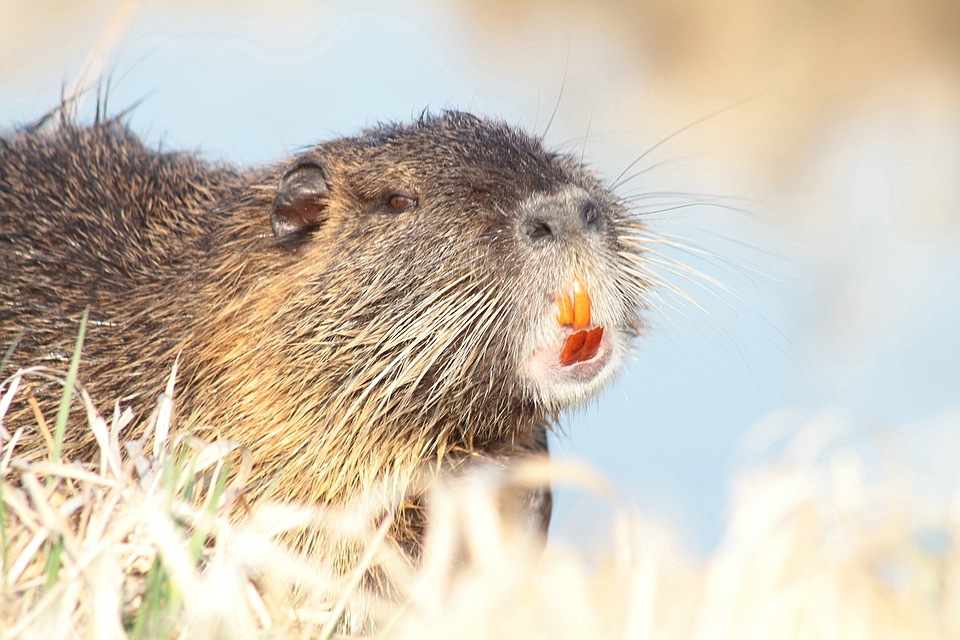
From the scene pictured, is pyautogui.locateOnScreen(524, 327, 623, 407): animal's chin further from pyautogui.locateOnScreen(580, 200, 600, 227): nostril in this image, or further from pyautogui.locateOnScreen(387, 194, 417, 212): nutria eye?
pyautogui.locateOnScreen(387, 194, 417, 212): nutria eye

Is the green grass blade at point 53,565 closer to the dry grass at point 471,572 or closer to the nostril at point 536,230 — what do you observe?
the dry grass at point 471,572

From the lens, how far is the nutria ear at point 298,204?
9.98 ft

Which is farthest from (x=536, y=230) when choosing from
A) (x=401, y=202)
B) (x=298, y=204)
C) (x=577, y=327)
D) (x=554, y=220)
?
(x=298, y=204)

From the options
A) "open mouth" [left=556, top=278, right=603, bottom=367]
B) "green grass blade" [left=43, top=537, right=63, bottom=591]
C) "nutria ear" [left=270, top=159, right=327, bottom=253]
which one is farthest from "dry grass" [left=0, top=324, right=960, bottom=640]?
"nutria ear" [left=270, top=159, right=327, bottom=253]

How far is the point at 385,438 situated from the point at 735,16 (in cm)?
1195

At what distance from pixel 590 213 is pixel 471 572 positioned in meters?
0.89

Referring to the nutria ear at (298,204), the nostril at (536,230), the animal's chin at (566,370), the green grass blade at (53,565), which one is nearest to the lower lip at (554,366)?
the animal's chin at (566,370)

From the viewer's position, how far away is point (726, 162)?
13883 millimetres

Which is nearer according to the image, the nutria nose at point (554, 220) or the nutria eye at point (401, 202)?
the nutria nose at point (554, 220)

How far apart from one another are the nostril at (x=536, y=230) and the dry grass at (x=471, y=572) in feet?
2.38

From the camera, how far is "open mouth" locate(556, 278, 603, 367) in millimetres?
2684

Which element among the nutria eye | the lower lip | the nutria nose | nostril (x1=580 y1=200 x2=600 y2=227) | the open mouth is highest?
nostril (x1=580 y1=200 x2=600 y2=227)

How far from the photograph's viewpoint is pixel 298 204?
10.00 ft

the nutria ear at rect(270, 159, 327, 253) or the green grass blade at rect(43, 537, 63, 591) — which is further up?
the nutria ear at rect(270, 159, 327, 253)
